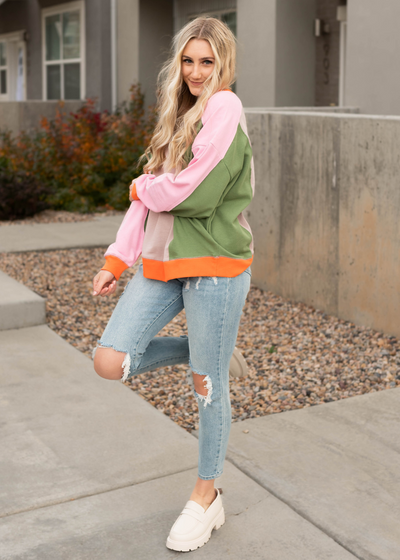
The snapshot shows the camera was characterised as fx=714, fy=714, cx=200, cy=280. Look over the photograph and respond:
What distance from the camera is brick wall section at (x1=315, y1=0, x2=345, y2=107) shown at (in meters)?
10.4

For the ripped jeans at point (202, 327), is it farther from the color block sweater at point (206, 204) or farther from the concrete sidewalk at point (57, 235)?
the concrete sidewalk at point (57, 235)

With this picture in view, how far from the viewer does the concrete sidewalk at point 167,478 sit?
2.58m

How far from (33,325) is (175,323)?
1.08 metres

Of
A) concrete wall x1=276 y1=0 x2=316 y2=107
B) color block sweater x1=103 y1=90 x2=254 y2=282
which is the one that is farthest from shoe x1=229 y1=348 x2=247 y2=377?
concrete wall x1=276 y1=0 x2=316 y2=107

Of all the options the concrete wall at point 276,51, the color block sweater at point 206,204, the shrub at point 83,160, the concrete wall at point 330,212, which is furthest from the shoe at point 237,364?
the concrete wall at point 276,51

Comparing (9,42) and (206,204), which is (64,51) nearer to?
(9,42)

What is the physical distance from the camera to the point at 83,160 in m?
10.8

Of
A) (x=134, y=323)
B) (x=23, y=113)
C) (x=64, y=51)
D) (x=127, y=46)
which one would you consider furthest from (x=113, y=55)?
(x=134, y=323)

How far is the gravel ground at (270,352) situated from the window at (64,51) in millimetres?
8565

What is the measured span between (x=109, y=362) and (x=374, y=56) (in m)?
7.03

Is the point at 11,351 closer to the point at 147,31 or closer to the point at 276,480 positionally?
the point at 276,480

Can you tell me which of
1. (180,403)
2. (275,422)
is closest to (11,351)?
(180,403)

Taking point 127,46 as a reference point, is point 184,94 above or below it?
below

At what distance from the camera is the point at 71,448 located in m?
3.33
